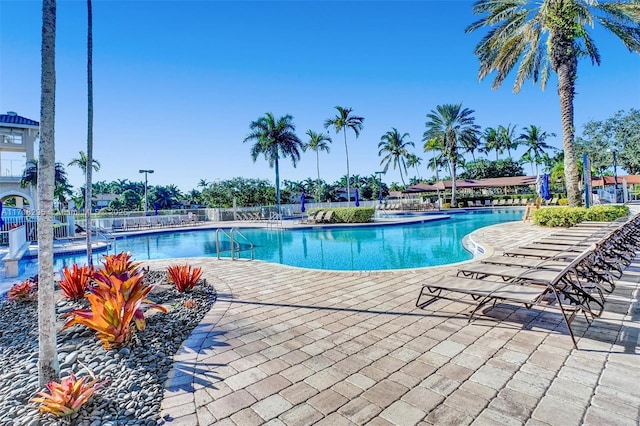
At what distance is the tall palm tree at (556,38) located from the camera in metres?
10.9

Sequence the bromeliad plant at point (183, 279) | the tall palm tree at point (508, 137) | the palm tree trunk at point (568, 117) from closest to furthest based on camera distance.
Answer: the bromeliad plant at point (183, 279)
the palm tree trunk at point (568, 117)
the tall palm tree at point (508, 137)

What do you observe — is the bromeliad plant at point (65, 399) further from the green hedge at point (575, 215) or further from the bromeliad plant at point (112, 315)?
the green hedge at point (575, 215)

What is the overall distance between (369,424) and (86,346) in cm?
281

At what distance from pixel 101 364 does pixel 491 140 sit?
5325 centimetres

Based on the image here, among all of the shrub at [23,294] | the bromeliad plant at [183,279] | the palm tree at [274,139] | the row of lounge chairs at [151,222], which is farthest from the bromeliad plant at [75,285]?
the palm tree at [274,139]

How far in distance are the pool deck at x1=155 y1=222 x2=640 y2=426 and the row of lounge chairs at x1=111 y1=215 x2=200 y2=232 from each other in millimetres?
19822

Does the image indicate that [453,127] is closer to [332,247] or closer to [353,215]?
[353,215]

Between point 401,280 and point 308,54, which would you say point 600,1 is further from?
Result: point 401,280

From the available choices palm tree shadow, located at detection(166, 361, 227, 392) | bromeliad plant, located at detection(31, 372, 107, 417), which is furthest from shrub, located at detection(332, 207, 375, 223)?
bromeliad plant, located at detection(31, 372, 107, 417)

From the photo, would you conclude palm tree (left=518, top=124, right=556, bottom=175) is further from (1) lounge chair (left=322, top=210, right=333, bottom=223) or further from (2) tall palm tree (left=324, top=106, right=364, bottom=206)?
(1) lounge chair (left=322, top=210, right=333, bottom=223)

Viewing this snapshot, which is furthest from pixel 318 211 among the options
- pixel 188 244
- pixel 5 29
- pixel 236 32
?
pixel 5 29

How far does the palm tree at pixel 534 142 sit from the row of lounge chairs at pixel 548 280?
148 feet

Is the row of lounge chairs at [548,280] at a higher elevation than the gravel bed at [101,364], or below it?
higher

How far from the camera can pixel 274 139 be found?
29.0m
